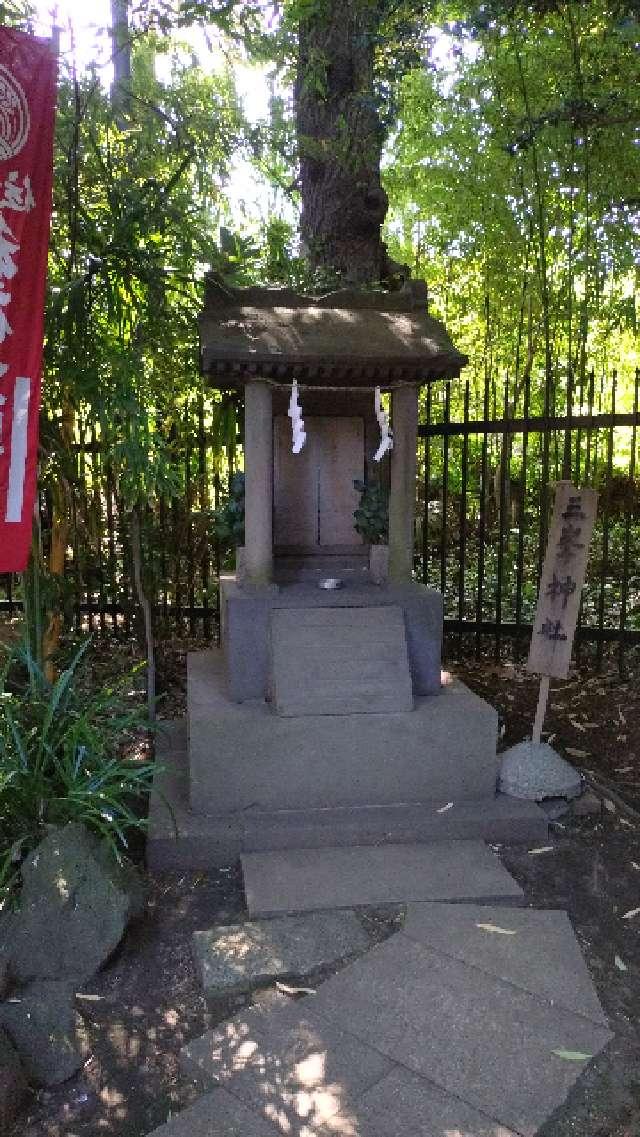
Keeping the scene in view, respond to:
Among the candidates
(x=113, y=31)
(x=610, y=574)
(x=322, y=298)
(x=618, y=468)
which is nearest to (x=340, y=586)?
(x=322, y=298)

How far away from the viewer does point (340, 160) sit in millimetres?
5535

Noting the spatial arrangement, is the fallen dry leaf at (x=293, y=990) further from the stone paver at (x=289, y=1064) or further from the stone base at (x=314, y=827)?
the stone base at (x=314, y=827)

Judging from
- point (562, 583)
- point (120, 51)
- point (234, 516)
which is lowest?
point (562, 583)

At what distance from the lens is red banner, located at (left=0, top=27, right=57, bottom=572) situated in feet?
11.1

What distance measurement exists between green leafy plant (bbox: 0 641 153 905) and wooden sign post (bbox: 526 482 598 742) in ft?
7.22

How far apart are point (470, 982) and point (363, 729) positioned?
4.49 feet

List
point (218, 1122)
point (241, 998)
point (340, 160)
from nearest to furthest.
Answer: point (218, 1122)
point (241, 998)
point (340, 160)

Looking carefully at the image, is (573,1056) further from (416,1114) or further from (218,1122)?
(218,1122)

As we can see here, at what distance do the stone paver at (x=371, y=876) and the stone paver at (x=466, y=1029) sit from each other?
1.38 feet

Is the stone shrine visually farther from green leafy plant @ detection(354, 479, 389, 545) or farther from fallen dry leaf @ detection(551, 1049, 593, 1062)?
fallen dry leaf @ detection(551, 1049, 593, 1062)

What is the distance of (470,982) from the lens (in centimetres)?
277

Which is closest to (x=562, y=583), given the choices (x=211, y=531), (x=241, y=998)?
(x=241, y=998)

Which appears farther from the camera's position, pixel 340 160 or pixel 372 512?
pixel 340 160

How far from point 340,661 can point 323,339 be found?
5.68 feet
